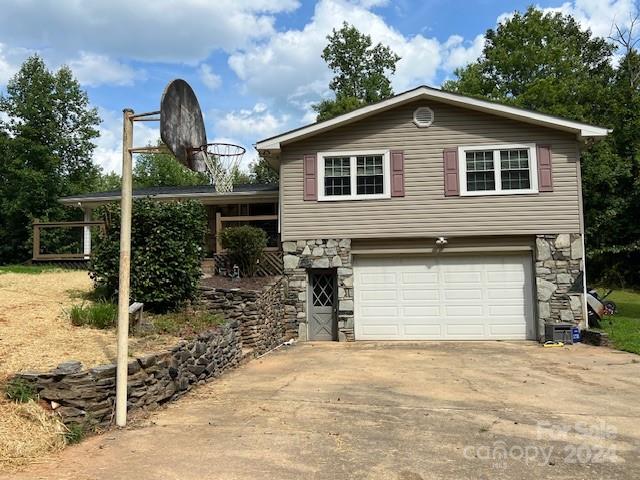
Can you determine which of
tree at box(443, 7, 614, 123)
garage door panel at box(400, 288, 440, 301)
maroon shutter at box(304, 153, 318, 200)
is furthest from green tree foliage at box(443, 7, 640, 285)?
maroon shutter at box(304, 153, 318, 200)

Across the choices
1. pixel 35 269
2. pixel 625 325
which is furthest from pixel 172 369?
pixel 625 325

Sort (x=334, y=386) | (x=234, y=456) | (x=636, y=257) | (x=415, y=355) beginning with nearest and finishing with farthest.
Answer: (x=234, y=456)
(x=334, y=386)
(x=415, y=355)
(x=636, y=257)

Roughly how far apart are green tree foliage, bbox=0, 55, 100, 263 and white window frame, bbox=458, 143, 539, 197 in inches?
721

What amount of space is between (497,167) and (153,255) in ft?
27.8

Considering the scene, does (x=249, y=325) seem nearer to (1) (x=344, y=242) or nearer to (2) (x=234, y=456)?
(1) (x=344, y=242)

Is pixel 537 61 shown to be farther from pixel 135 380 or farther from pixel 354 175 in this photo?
pixel 135 380

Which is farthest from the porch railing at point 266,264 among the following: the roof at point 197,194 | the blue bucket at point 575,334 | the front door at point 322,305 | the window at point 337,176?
the blue bucket at point 575,334

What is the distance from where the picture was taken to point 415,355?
33.8ft

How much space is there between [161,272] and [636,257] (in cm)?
2011

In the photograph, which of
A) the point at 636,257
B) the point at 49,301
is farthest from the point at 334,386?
the point at 636,257

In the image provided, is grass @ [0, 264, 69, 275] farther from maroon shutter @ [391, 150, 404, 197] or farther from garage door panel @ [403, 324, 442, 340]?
garage door panel @ [403, 324, 442, 340]

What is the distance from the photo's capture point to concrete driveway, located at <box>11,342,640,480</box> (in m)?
4.16

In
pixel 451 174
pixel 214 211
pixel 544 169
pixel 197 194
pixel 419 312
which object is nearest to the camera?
pixel 544 169

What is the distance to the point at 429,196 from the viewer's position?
1281 centimetres
